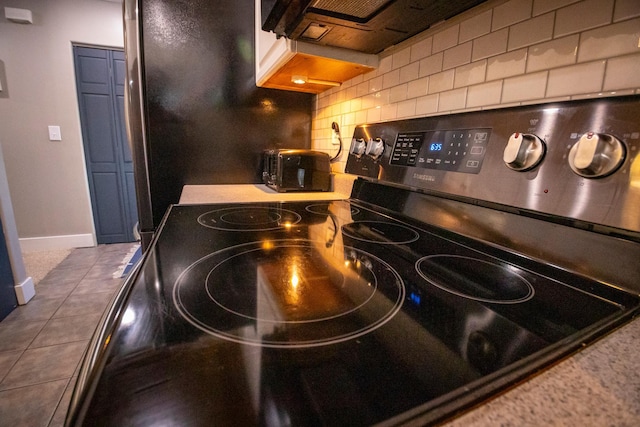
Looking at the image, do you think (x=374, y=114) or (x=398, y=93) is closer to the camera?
(x=398, y=93)

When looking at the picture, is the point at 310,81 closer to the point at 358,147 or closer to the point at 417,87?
the point at 358,147

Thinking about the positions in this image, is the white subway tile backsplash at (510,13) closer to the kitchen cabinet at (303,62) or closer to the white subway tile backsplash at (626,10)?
the white subway tile backsplash at (626,10)

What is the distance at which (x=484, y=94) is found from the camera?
2.25 feet

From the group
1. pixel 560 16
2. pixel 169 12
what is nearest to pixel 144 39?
pixel 169 12

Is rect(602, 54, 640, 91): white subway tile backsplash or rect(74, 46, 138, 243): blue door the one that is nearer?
rect(602, 54, 640, 91): white subway tile backsplash

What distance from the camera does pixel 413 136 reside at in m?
0.84

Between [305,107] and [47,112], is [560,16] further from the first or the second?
[47,112]

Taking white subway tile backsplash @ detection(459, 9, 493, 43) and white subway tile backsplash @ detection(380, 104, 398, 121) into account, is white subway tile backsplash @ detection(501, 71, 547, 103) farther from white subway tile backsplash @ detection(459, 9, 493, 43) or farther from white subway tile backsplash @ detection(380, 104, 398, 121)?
white subway tile backsplash @ detection(380, 104, 398, 121)

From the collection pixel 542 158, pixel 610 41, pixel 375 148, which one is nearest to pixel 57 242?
pixel 375 148

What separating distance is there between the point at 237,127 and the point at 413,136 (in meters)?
0.97

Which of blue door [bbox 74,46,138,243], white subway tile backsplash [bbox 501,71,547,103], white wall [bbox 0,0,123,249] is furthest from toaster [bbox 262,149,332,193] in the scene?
white wall [bbox 0,0,123,249]

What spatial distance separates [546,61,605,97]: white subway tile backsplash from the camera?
494 millimetres

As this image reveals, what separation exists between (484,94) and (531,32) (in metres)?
0.14

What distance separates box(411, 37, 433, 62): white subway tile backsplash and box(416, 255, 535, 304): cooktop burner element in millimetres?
601
